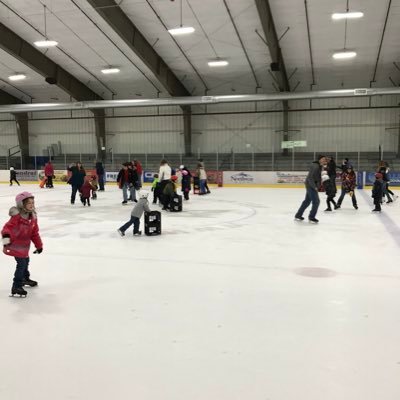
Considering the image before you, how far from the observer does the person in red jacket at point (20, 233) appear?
14.0 feet

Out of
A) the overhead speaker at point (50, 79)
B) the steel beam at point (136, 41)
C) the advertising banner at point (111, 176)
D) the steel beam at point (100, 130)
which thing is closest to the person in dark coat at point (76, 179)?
the steel beam at point (136, 41)

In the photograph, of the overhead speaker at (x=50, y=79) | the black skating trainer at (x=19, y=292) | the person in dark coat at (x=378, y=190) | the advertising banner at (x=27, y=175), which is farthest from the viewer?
the advertising banner at (x=27, y=175)

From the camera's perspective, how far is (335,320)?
12.4 feet

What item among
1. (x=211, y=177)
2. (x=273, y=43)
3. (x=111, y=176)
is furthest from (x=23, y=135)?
(x=273, y=43)

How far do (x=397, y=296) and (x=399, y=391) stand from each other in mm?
2040

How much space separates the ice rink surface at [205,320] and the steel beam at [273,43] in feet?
39.9

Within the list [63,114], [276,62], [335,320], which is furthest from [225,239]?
[63,114]

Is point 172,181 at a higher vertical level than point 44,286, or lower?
higher

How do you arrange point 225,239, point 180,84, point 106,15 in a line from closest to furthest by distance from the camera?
1. point 225,239
2. point 106,15
3. point 180,84

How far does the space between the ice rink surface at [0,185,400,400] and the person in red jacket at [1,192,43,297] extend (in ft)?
0.99

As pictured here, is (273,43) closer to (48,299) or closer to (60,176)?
(60,176)

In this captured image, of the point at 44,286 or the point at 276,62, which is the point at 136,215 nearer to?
the point at 44,286

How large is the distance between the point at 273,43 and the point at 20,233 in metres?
17.6

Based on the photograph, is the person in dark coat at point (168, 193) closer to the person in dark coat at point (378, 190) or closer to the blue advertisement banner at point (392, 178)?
the person in dark coat at point (378, 190)
